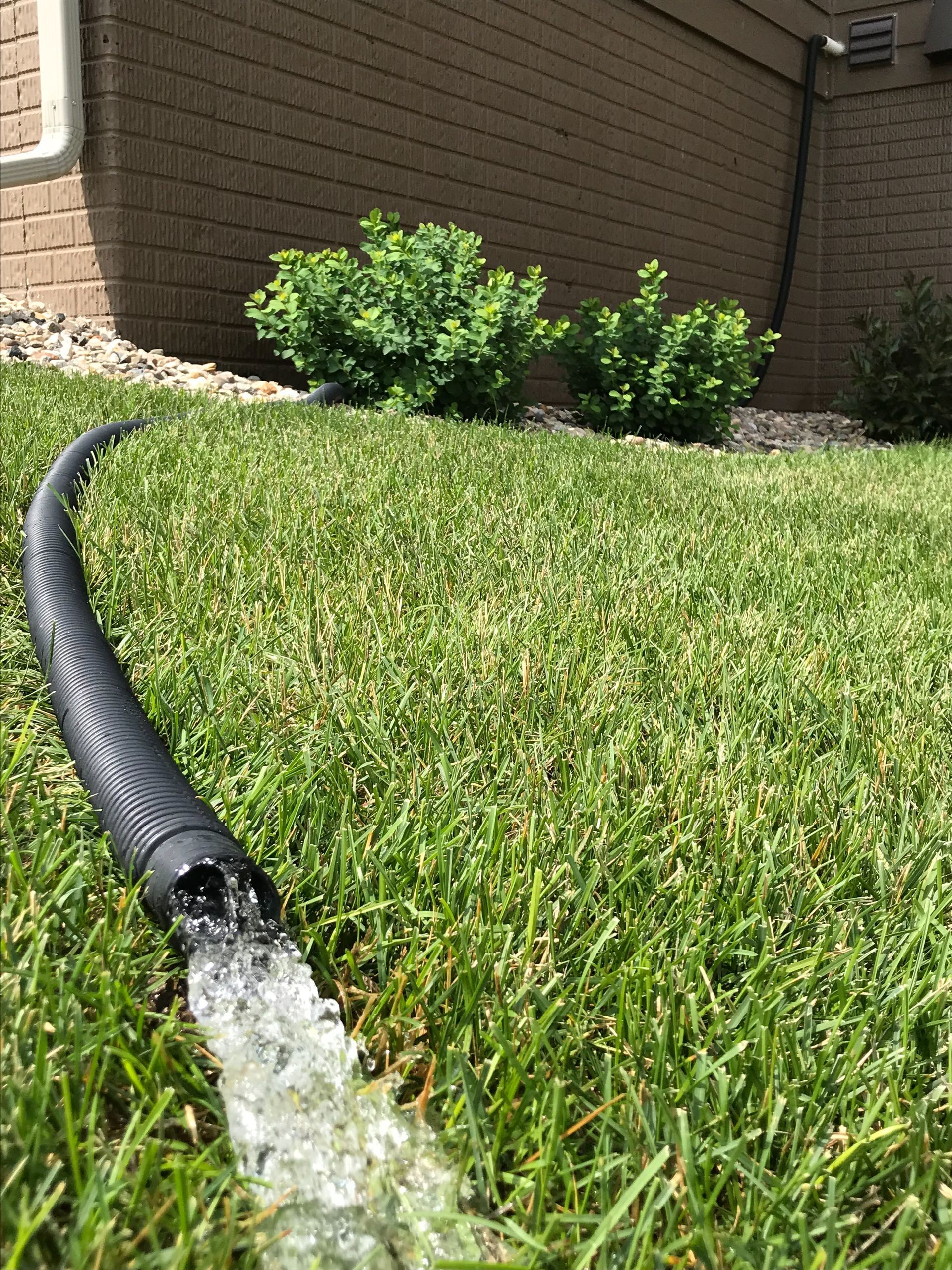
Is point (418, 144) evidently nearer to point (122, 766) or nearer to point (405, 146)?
point (405, 146)

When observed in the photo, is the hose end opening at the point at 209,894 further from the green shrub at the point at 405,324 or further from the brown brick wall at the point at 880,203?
the brown brick wall at the point at 880,203

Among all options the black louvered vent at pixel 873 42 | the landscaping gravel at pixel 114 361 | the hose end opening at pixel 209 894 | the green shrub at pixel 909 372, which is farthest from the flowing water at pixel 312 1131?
the black louvered vent at pixel 873 42

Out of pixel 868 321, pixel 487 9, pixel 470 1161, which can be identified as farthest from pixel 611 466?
pixel 868 321

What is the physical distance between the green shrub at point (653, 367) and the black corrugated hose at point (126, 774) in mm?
5257

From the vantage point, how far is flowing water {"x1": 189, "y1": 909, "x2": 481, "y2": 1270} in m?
0.86

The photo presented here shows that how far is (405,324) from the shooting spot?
5.71 meters

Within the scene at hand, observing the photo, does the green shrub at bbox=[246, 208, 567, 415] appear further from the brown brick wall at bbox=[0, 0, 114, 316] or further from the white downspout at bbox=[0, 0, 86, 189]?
the white downspout at bbox=[0, 0, 86, 189]

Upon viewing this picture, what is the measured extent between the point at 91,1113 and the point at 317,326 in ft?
17.6

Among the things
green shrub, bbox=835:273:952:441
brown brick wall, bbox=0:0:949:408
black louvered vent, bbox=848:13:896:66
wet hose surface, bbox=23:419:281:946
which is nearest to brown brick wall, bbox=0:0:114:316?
brown brick wall, bbox=0:0:949:408

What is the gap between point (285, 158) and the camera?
6598 millimetres

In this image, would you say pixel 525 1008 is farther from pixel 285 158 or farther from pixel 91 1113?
pixel 285 158

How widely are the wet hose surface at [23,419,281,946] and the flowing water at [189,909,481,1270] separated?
0.07 m

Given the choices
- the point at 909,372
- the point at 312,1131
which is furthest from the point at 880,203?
the point at 312,1131

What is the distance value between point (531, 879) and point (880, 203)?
12.3 metres
